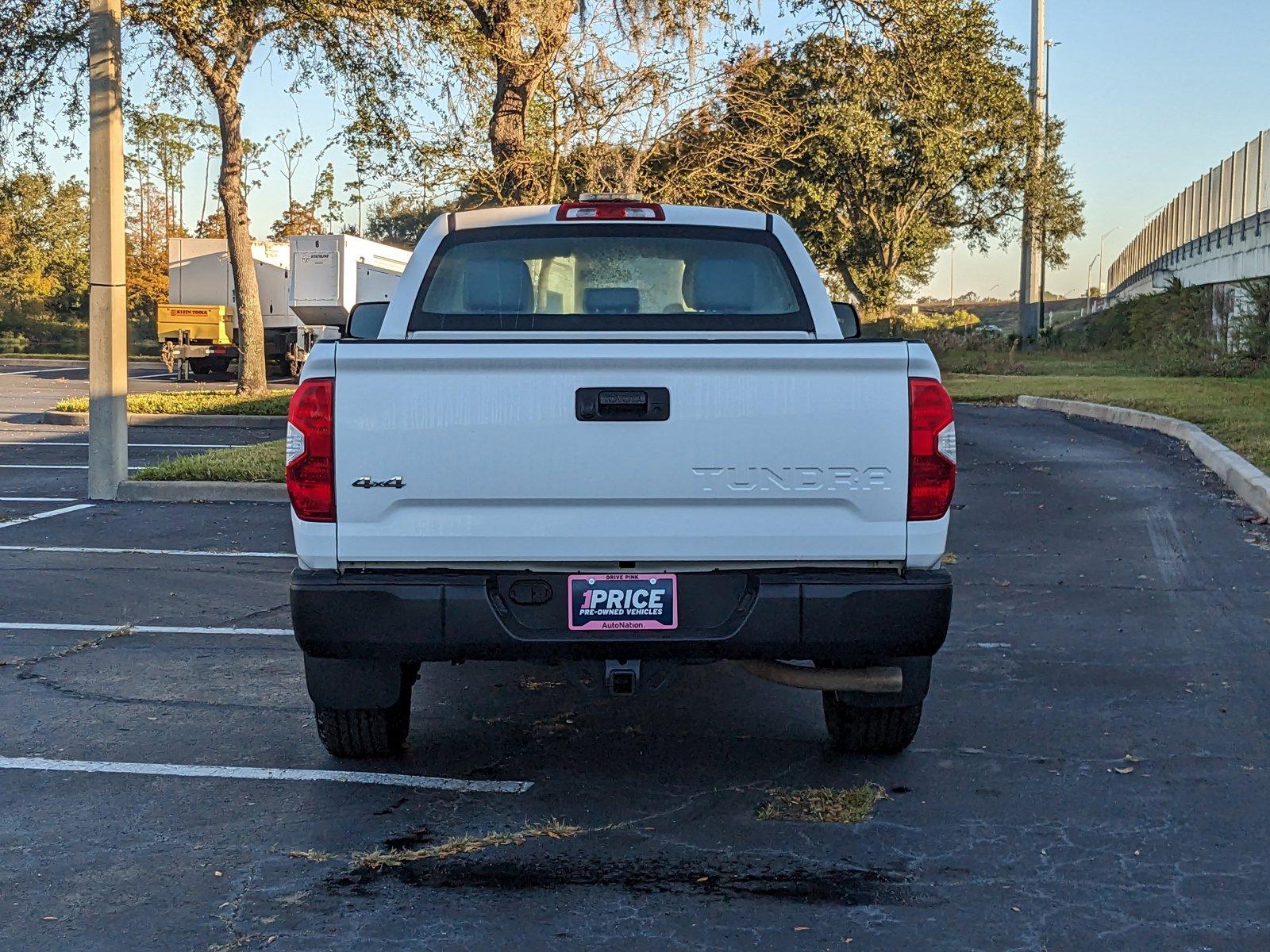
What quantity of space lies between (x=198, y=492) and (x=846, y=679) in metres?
9.33

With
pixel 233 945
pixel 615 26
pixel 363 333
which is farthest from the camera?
pixel 615 26

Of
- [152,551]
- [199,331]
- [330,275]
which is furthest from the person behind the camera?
[199,331]

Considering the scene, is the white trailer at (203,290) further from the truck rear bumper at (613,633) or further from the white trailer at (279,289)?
the truck rear bumper at (613,633)

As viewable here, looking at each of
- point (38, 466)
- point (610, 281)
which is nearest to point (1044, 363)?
point (38, 466)

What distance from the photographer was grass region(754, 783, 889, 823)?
461 centimetres

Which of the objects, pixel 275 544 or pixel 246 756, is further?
pixel 275 544

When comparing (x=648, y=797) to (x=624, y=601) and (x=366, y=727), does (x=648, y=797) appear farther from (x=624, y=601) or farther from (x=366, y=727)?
(x=366, y=727)

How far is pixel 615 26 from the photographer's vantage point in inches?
682

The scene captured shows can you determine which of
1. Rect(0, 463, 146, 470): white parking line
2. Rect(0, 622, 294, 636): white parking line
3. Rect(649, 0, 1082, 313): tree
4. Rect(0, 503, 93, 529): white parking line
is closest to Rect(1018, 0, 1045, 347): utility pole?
Rect(649, 0, 1082, 313): tree

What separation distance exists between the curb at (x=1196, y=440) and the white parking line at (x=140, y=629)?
294 inches

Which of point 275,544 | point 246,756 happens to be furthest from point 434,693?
point 275,544

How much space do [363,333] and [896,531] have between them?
2.62m

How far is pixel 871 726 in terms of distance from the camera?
5.21 m

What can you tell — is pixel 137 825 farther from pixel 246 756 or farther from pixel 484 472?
pixel 484 472
